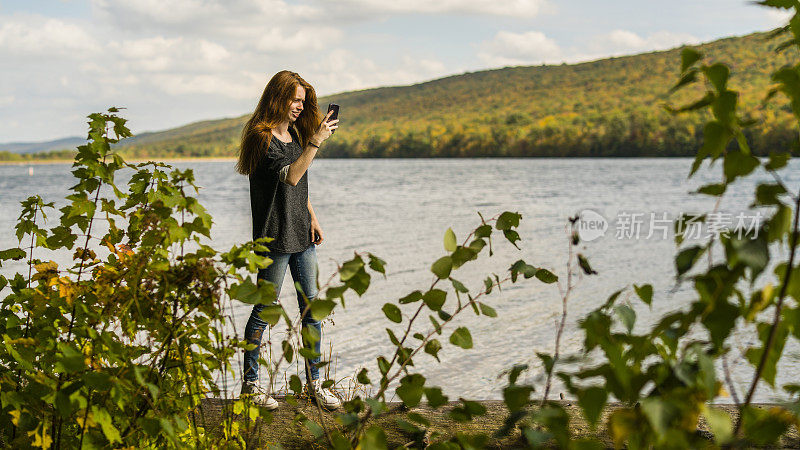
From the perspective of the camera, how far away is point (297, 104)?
395 cm

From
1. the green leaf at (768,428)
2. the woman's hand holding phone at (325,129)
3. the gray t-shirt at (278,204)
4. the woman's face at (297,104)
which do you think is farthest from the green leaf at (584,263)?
the woman's face at (297,104)

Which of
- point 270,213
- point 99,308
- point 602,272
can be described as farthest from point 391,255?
point 99,308

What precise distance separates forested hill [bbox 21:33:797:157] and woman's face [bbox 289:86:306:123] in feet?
231

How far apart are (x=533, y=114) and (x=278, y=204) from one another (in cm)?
9410

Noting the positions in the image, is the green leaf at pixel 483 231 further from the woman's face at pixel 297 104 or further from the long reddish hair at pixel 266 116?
the woman's face at pixel 297 104

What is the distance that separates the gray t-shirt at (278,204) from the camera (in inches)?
150

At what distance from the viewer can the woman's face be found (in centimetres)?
392

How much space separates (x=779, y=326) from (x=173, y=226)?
62.3 inches

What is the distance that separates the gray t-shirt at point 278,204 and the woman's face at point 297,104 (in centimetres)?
18

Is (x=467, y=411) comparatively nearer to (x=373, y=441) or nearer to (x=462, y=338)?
(x=462, y=338)

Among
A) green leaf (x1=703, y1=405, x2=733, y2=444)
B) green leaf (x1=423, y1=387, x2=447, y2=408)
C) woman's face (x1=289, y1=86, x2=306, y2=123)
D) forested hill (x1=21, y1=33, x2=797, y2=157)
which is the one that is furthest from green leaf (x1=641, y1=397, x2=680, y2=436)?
forested hill (x1=21, y1=33, x2=797, y2=157)

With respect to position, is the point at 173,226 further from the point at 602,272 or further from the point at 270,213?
the point at 602,272

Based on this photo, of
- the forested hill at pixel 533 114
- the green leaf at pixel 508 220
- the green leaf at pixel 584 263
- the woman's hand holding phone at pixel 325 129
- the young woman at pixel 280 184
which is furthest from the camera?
the forested hill at pixel 533 114

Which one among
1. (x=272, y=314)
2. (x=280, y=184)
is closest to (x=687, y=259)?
(x=272, y=314)
